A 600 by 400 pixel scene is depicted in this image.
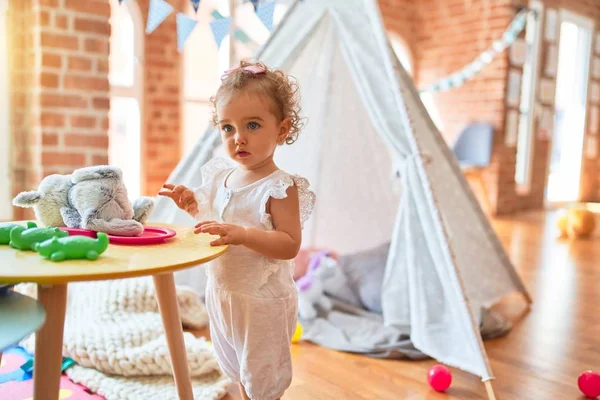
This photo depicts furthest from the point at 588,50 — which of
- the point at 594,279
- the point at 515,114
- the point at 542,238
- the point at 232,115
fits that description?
the point at 232,115

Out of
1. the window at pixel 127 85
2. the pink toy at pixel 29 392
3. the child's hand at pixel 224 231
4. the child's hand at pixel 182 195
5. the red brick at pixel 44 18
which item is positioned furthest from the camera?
the window at pixel 127 85

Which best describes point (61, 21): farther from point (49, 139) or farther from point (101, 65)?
point (49, 139)

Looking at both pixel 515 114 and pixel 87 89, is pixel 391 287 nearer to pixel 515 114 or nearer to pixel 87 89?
pixel 87 89

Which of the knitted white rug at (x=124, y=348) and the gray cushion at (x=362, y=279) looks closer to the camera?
the knitted white rug at (x=124, y=348)

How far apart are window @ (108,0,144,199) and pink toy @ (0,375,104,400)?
219cm

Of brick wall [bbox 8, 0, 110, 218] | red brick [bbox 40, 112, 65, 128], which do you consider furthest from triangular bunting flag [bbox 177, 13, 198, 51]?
red brick [bbox 40, 112, 65, 128]

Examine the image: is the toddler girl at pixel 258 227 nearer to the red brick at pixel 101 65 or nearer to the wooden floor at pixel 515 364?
the wooden floor at pixel 515 364

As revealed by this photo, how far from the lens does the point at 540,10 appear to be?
4938 mm

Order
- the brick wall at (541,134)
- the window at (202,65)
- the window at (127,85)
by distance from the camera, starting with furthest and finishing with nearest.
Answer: the brick wall at (541,134), the window at (202,65), the window at (127,85)

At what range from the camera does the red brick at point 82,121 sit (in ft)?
6.59

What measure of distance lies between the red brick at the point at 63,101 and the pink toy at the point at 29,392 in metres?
0.99

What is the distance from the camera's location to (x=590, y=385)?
1.45m

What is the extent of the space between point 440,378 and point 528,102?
163 inches

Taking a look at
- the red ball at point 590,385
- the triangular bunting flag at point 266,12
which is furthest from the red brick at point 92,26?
the red ball at point 590,385
